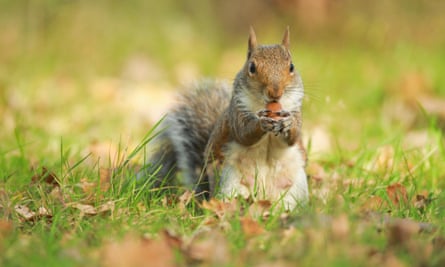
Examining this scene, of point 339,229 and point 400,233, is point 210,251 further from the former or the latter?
point 400,233

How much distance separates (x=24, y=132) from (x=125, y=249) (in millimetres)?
2060

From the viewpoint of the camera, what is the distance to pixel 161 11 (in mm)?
6812

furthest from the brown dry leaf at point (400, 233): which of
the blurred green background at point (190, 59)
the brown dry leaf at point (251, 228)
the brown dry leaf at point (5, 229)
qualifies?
the blurred green background at point (190, 59)

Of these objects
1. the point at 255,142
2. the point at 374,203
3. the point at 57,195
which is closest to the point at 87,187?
the point at 57,195

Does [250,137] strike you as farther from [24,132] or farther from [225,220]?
[24,132]

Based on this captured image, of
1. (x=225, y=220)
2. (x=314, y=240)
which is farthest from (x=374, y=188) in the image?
(x=314, y=240)

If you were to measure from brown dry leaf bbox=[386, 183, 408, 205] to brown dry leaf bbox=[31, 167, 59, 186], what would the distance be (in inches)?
40.6

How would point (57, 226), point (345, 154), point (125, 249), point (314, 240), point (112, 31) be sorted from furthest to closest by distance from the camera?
point (112, 31) → point (345, 154) → point (57, 226) → point (314, 240) → point (125, 249)

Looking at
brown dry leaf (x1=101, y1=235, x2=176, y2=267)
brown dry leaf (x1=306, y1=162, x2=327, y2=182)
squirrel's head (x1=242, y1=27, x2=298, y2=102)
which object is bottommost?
brown dry leaf (x1=306, y1=162, x2=327, y2=182)

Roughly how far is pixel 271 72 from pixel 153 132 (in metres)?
1.12

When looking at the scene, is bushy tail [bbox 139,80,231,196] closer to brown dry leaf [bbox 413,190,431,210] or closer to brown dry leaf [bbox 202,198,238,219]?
brown dry leaf [bbox 202,198,238,219]

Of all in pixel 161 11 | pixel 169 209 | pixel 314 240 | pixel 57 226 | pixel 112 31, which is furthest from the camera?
pixel 161 11

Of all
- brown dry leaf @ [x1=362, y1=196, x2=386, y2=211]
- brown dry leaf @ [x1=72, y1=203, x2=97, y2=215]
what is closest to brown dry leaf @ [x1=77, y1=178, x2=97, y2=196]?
brown dry leaf @ [x1=72, y1=203, x2=97, y2=215]

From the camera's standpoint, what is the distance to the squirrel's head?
2.13m
